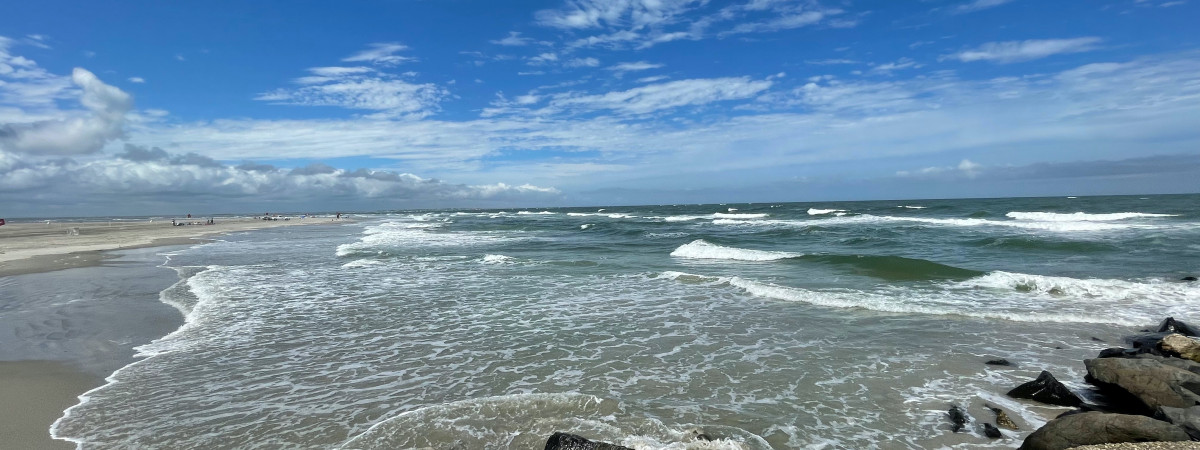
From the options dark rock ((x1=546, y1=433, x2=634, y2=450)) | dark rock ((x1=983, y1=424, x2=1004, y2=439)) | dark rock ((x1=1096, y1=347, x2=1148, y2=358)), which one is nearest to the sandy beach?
dark rock ((x1=546, y1=433, x2=634, y2=450))

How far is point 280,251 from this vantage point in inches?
963

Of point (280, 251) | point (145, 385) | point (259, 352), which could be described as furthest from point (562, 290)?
point (280, 251)

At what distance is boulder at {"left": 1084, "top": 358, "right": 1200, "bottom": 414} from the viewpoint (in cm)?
510

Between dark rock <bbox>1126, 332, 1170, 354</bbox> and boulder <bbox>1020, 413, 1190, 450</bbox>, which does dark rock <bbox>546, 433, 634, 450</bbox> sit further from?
dark rock <bbox>1126, 332, 1170, 354</bbox>

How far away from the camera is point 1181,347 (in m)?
6.58

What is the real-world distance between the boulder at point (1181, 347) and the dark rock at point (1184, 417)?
99.3 inches

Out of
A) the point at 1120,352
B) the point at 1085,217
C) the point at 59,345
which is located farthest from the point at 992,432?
the point at 1085,217

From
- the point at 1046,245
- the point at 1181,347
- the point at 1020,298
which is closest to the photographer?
the point at 1181,347

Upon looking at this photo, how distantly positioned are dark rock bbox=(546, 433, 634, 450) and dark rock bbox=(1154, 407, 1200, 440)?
4.36m

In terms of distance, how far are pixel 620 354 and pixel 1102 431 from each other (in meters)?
4.97

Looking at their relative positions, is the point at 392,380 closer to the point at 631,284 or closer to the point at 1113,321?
the point at 631,284

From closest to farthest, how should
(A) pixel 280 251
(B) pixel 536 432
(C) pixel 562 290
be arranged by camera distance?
(B) pixel 536 432, (C) pixel 562 290, (A) pixel 280 251

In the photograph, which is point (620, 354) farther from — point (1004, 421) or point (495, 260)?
point (495, 260)

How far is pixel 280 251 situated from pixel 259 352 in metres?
18.8
